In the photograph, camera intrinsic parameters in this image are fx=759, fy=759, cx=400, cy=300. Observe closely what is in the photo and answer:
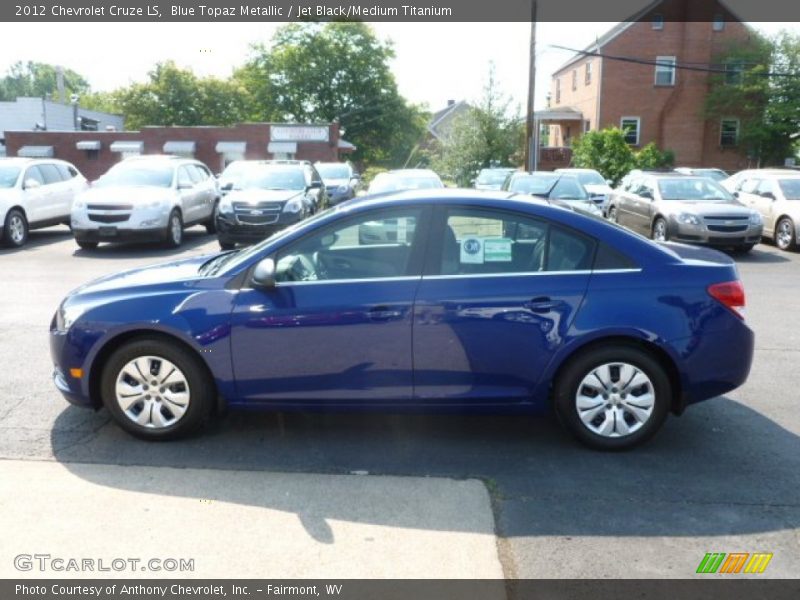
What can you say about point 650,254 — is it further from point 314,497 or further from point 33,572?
point 33,572

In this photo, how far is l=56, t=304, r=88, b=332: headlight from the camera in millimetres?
4730

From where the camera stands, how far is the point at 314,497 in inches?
160

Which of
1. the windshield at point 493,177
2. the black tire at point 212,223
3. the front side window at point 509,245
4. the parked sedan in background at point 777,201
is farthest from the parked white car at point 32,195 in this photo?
the parked sedan in background at point 777,201

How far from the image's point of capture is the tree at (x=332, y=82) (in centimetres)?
6356

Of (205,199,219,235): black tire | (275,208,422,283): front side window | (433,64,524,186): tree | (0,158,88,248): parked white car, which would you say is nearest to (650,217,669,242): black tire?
(205,199,219,235): black tire

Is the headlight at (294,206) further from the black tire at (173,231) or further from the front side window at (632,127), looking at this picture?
the front side window at (632,127)

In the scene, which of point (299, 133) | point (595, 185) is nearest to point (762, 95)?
point (595, 185)

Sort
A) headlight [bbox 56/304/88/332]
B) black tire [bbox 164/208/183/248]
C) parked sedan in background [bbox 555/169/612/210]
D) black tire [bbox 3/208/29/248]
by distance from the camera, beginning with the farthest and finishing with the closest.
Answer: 1. parked sedan in background [bbox 555/169/612/210]
2. black tire [bbox 3/208/29/248]
3. black tire [bbox 164/208/183/248]
4. headlight [bbox 56/304/88/332]

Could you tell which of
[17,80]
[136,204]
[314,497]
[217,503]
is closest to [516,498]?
[314,497]

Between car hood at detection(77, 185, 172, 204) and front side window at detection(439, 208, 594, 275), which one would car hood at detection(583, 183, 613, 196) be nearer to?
car hood at detection(77, 185, 172, 204)

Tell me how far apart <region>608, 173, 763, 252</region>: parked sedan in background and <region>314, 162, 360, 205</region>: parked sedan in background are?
714 cm

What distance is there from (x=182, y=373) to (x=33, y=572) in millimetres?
1537

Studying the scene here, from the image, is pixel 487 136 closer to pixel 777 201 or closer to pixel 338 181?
pixel 338 181

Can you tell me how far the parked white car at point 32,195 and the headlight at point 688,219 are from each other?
12.7 metres
